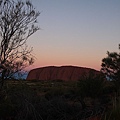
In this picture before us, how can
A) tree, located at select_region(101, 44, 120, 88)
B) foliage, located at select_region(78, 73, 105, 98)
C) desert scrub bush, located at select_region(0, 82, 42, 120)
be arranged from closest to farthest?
1. desert scrub bush, located at select_region(0, 82, 42, 120)
2. foliage, located at select_region(78, 73, 105, 98)
3. tree, located at select_region(101, 44, 120, 88)

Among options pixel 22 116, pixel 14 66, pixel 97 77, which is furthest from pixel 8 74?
pixel 97 77

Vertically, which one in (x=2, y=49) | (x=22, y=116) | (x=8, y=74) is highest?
(x=2, y=49)

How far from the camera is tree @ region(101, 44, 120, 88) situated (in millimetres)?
23967

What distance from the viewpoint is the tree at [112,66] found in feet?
78.6

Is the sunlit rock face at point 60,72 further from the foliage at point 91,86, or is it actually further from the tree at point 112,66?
the foliage at point 91,86

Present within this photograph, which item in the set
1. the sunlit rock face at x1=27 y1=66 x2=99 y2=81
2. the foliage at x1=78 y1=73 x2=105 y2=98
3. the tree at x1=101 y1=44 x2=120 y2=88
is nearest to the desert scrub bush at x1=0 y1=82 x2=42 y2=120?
the foliage at x1=78 y1=73 x2=105 y2=98

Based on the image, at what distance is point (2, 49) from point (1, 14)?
62.0 inches

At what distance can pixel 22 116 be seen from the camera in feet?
32.3

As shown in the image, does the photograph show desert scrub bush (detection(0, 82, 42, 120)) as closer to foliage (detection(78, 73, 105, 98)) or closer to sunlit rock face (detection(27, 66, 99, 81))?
foliage (detection(78, 73, 105, 98))

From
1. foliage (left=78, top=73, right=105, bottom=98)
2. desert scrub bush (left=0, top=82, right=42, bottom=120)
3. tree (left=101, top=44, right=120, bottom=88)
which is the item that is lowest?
desert scrub bush (left=0, top=82, right=42, bottom=120)

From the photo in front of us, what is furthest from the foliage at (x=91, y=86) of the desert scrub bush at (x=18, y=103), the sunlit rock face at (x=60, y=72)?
the sunlit rock face at (x=60, y=72)

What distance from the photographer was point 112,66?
81.0ft

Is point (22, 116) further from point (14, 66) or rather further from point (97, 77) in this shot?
point (97, 77)

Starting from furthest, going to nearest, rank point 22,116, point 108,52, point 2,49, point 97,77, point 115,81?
point 108,52 → point 115,81 → point 97,77 → point 2,49 → point 22,116
